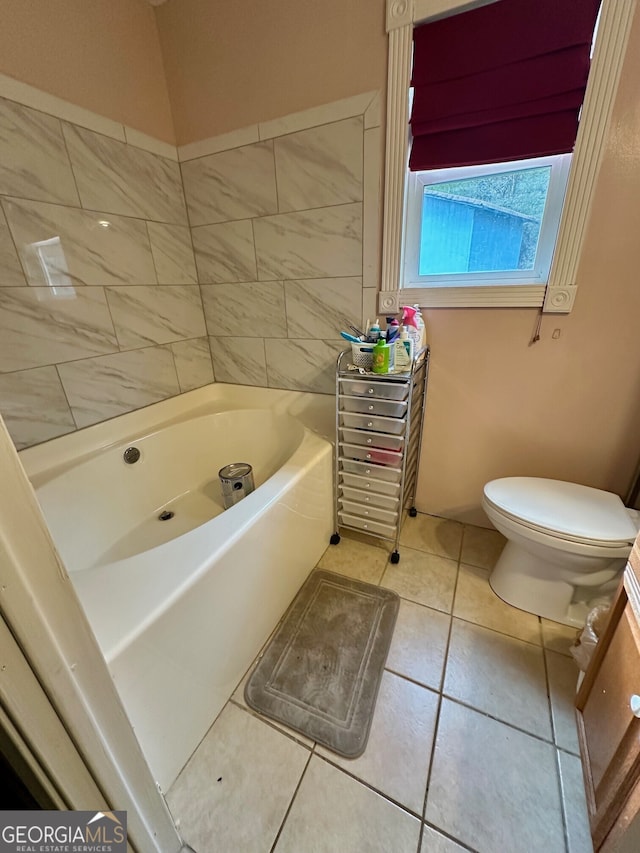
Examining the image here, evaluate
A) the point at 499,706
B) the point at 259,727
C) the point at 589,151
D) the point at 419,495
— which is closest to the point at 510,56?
the point at 589,151

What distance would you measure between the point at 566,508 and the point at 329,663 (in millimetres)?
926

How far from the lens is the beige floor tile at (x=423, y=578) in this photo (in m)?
1.28

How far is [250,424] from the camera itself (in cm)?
185

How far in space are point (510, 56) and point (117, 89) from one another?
1487 mm

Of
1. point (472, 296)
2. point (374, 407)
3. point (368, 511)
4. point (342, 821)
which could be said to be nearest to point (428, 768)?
point (342, 821)

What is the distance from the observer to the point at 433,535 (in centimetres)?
160

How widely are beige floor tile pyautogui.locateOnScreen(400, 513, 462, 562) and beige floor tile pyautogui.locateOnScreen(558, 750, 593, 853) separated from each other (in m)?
0.68

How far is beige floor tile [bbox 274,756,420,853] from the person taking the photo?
28.5 inches

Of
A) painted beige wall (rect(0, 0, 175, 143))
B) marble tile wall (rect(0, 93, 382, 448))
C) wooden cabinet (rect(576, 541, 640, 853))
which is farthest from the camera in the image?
marble tile wall (rect(0, 93, 382, 448))

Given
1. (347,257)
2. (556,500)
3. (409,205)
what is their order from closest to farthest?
(556,500) < (409,205) < (347,257)

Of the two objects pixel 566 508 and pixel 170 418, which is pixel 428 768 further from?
pixel 170 418

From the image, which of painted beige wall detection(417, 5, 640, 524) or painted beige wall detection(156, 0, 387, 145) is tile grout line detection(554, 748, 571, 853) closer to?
painted beige wall detection(417, 5, 640, 524)

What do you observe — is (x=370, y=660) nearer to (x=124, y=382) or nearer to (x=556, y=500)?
(x=556, y=500)

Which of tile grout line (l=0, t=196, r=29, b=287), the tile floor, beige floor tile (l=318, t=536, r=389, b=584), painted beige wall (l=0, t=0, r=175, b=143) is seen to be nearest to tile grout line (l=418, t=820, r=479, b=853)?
the tile floor
